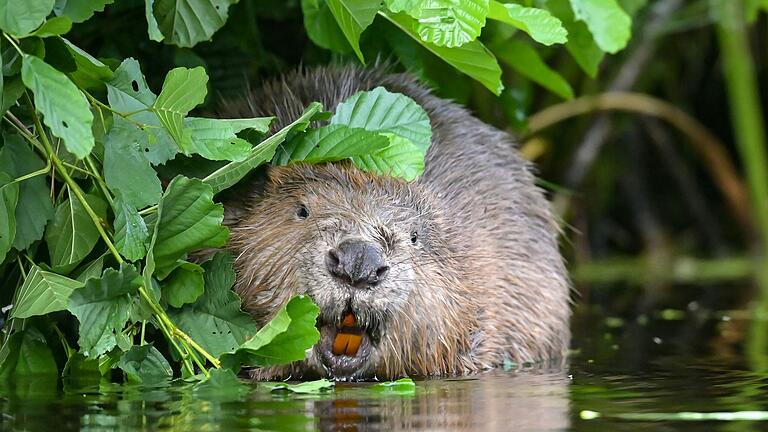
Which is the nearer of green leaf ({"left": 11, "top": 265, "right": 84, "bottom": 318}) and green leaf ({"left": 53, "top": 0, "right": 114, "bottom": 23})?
green leaf ({"left": 11, "top": 265, "right": 84, "bottom": 318})

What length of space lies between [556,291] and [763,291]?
2.35 metres

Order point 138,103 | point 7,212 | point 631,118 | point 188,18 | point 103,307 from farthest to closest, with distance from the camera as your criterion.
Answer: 1. point 631,118
2. point 188,18
3. point 138,103
4. point 7,212
5. point 103,307

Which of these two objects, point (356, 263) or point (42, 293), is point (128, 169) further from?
point (356, 263)

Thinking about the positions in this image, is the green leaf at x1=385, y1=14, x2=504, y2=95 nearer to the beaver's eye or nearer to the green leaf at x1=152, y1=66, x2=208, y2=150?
the beaver's eye

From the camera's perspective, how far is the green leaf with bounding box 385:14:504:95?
11.9ft

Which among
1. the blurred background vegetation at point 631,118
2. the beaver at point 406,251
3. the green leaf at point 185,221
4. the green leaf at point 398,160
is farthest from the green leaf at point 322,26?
the green leaf at point 185,221

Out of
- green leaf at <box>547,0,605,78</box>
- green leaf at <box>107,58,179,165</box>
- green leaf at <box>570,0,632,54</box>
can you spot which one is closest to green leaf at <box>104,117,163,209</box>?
green leaf at <box>107,58,179,165</box>

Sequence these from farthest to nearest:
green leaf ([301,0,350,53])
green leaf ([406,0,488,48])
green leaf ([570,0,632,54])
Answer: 1. green leaf ([301,0,350,53])
2. green leaf ([570,0,632,54])
3. green leaf ([406,0,488,48])

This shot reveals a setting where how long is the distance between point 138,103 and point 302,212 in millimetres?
721

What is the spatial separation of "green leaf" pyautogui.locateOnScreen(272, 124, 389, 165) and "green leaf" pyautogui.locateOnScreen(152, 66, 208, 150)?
0.46 meters

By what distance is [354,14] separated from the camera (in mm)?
3516

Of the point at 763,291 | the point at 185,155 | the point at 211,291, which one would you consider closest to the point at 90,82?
the point at 185,155

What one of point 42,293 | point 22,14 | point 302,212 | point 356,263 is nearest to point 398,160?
point 356,263

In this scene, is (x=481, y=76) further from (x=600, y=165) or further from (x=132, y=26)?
(x=600, y=165)
